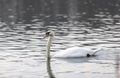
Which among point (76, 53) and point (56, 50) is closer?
point (76, 53)

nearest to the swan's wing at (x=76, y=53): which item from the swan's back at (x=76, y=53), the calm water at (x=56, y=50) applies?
the swan's back at (x=76, y=53)

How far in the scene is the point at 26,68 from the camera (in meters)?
17.9

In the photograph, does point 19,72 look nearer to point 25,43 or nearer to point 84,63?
point 84,63

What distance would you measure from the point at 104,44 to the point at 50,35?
8841 mm

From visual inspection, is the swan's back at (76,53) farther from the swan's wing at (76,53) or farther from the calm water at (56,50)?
the calm water at (56,50)

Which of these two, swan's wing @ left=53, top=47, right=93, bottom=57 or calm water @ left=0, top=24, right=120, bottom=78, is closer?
calm water @ left=0, top=24, right=120, bottom=78

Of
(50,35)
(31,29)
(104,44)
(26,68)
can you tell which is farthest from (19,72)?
(31,29)

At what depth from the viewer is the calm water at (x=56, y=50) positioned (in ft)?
56.0

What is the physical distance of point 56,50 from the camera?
75.8ft

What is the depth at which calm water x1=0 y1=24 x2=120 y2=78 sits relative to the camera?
672 inches

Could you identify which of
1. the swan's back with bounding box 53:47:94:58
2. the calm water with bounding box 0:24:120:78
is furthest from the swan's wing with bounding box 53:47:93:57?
the calm water with bounding box 0:24:120:78

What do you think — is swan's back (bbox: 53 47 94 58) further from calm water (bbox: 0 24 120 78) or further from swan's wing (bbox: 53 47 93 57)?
calm water (bbox: 0 24 120 78)

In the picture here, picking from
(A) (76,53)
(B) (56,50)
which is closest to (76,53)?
(A) (76,53)

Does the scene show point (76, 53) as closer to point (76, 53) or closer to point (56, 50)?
point (76, 53)
